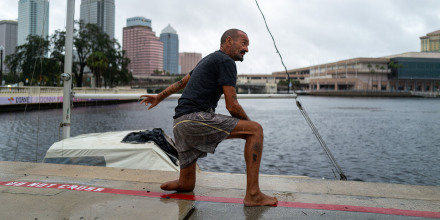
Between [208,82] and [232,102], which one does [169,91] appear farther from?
[232,102]

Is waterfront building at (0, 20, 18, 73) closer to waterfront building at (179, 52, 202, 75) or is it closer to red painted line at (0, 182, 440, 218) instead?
red painted line at (0, 182, 440, 218)

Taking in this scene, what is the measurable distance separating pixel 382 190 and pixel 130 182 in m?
2.75

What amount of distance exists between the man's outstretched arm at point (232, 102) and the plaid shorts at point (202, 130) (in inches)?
2.2

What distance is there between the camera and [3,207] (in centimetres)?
310

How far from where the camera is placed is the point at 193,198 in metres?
3.46

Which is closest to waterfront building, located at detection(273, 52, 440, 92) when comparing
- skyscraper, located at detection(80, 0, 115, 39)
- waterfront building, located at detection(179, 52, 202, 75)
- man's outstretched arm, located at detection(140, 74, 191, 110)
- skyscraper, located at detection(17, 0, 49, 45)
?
waterfront building, located at detection(179, 52, 202, 75)

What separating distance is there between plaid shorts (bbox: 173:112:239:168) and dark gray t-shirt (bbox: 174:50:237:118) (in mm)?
94

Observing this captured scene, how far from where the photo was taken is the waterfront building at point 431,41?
158750 millimetres

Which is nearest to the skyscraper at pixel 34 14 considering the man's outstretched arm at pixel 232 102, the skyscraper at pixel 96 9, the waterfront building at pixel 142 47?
the skyscraper at pixel 96 9

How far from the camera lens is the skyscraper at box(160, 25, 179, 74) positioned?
172 m

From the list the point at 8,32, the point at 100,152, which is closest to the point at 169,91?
the point at 100,152

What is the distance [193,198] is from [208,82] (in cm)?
113

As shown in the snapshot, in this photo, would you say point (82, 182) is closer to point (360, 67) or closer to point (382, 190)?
point (382, 190)

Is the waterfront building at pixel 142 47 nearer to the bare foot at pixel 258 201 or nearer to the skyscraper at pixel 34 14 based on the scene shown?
the skyscraper at pixel 34 14
